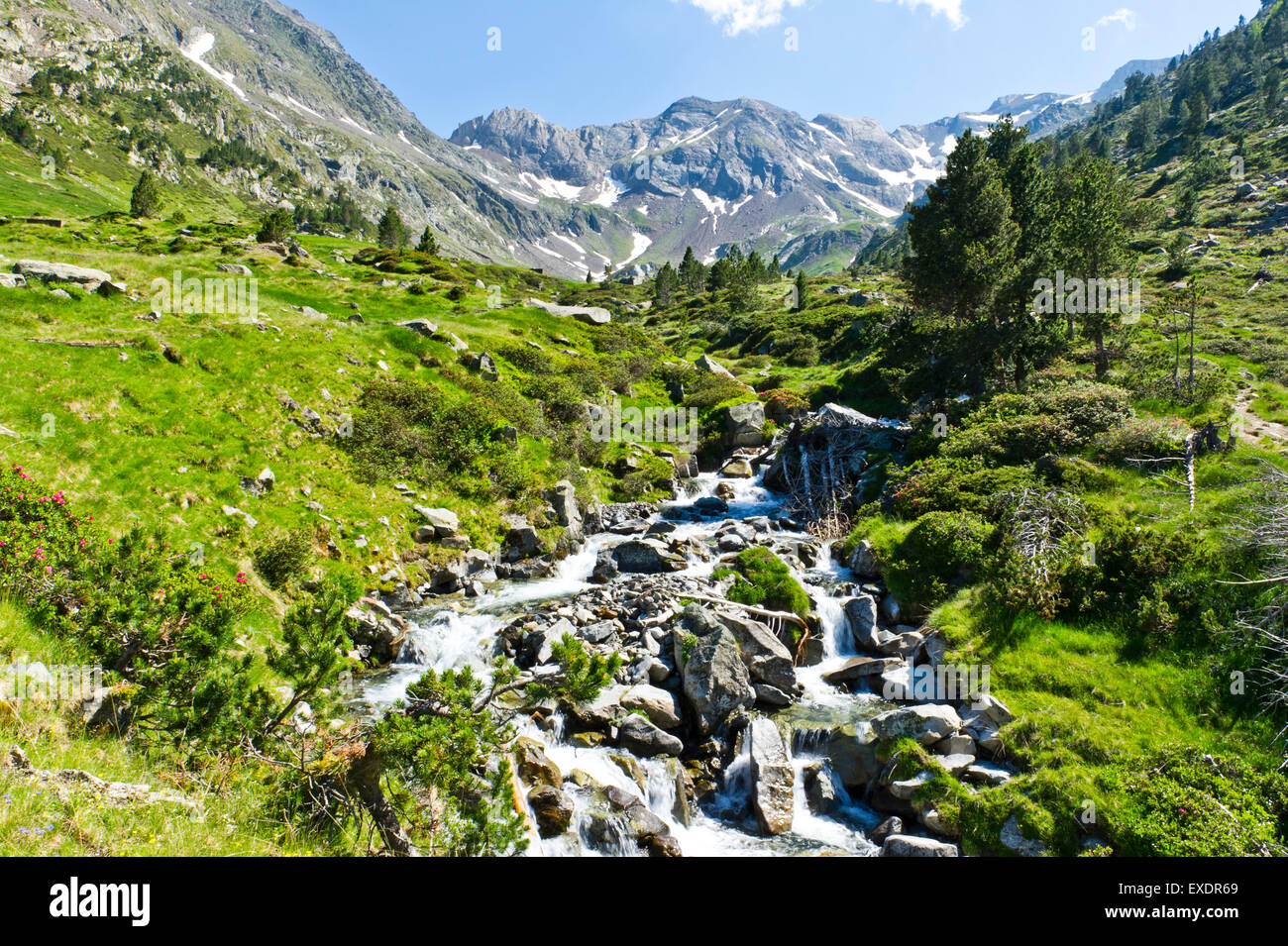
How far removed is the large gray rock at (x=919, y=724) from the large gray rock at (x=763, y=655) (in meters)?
2.81

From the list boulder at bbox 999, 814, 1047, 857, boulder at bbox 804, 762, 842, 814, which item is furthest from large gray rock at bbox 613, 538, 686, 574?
boulder at bbox 999, 814, 1047, 857

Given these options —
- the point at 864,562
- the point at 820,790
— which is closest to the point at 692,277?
the point at 864,562

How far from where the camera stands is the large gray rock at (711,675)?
44.7 ft

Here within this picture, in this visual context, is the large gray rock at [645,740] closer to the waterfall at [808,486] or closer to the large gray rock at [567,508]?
the large gray rock at [567,508]

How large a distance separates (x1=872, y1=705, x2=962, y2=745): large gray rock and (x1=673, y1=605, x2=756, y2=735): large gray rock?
3148 millimetres

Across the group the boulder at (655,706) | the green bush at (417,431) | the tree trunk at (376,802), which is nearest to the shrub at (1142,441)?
the boulder at (655,706)

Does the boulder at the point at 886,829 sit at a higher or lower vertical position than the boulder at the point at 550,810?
lower

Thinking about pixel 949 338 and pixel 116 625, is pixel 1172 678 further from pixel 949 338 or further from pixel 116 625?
pixel 949 338

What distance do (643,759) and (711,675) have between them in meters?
2.81

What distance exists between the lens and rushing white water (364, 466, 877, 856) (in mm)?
10477

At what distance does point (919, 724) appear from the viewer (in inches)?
486

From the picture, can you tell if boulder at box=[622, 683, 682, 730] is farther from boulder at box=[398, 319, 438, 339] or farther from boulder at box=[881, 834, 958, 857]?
boulder at box=[398, 319, 438, 339]

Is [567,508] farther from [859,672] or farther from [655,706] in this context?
[859,672]
